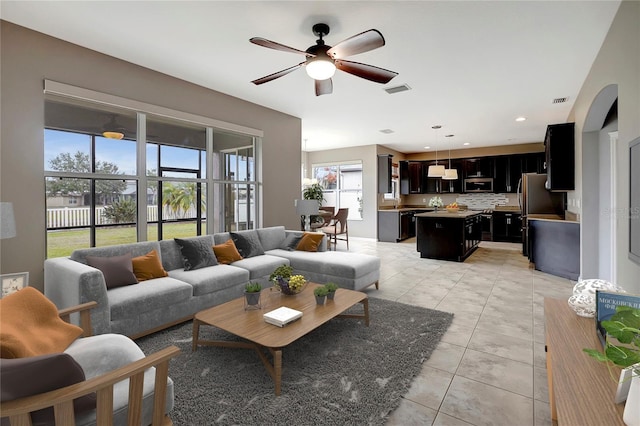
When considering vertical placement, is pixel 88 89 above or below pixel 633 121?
above

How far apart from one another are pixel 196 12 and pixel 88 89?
5.26ft

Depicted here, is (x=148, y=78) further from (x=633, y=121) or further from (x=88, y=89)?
(x=633, y=121)

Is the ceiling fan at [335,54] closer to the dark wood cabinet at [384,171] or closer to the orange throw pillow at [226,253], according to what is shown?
the orange throw pillow at [226,253]

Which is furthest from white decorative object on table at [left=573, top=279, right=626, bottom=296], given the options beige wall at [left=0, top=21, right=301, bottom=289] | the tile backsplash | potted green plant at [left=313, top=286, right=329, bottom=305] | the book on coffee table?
the tile backsplash

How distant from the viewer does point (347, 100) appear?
4.85m

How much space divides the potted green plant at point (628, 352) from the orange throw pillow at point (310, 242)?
12.5ft

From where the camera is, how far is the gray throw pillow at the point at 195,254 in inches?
141

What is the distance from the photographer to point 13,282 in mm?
2568

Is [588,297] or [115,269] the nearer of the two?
[588,297]

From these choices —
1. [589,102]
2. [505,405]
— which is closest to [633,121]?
[589,102]

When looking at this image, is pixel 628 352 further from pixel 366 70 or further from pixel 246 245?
pixel 246 245

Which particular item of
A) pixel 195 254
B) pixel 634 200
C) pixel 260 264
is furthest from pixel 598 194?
pixel 195 254

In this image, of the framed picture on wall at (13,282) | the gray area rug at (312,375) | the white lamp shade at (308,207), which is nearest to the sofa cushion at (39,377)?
the gray area rug at (312,375)

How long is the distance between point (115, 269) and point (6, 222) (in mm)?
901
